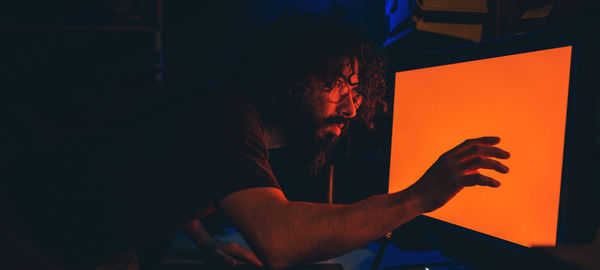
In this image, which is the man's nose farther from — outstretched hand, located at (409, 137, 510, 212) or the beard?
outstretched hand, located at (409, 137, 510, 212)

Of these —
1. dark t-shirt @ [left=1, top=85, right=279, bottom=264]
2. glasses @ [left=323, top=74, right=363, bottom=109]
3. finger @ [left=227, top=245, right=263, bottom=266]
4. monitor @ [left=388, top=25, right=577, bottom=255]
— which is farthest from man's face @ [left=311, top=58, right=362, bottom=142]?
finger @ [left=227, top=245, right=263, bottom=266]

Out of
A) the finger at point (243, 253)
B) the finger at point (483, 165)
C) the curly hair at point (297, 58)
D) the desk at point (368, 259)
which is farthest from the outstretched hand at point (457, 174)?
the finger at point (243, 253)

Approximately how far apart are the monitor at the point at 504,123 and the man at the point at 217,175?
5cm

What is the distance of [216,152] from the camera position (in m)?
0.54

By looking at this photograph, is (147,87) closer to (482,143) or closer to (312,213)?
(312,213)

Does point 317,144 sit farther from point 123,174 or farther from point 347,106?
point 123,174

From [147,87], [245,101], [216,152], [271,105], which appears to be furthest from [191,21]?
Answer: [216,152]

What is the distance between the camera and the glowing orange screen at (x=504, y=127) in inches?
20.6

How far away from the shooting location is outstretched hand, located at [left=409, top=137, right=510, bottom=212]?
551mm

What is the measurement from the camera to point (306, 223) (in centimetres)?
52

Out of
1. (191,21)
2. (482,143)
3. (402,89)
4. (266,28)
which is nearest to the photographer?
(482,143)

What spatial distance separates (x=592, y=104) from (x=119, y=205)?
83 centimetres

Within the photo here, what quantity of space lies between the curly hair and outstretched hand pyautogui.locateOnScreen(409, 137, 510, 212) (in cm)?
38

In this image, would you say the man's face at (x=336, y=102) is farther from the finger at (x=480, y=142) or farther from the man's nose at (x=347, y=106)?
the finger at (x=480, y=142)
